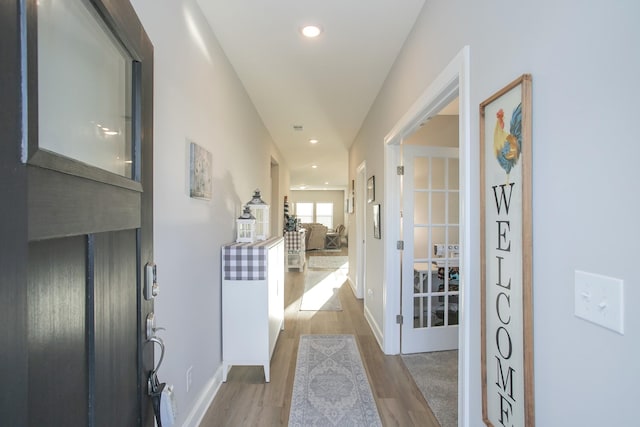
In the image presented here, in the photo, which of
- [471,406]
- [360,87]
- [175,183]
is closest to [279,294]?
[175,183]

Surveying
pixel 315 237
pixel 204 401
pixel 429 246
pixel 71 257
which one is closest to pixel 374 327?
pixel 429 246

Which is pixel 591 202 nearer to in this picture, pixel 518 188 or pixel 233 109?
pixel 518 188

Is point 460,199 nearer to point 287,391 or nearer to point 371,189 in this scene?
point 287,391

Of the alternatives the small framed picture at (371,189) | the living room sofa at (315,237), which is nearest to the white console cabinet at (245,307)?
the small framed picture at (371,189)

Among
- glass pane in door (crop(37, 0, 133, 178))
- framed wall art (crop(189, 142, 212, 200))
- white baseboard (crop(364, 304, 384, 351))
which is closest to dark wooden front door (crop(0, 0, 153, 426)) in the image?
glass pane in door (crop(37, 0, 133, 178))

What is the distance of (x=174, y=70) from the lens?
1.60 metres

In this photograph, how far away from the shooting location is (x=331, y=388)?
7.38 ft

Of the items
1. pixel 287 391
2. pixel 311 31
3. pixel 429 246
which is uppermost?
pixel 311 31

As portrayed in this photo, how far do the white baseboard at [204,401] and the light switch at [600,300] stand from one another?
→ 192cm

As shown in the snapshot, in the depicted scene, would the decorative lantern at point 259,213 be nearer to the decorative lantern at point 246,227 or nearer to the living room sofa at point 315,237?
the decorative lantern at point 246,227

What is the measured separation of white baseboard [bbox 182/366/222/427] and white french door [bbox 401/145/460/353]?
1.61 meters

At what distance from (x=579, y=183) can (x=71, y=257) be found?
3.85 feet

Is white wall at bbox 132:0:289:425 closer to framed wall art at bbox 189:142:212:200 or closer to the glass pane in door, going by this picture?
framed wall art at bbox 189:142:212:200

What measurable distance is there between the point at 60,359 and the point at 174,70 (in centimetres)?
148
